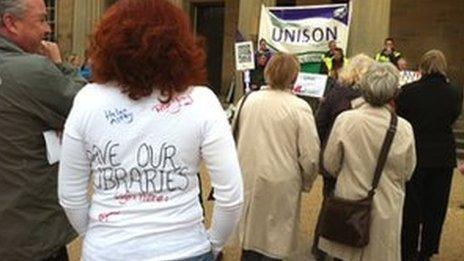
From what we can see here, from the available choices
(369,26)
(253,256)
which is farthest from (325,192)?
(369,26)

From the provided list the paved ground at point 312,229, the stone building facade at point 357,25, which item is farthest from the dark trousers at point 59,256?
the stone building facade at point 357,25

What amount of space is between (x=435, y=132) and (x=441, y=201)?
0.61 metres

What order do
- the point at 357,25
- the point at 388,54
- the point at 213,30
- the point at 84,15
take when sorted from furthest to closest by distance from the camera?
the point at 213,30, the point at 84,15, the point at 357,25, the point at 388,54

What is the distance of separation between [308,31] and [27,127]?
12.8m

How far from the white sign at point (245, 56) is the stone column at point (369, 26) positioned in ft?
8.92

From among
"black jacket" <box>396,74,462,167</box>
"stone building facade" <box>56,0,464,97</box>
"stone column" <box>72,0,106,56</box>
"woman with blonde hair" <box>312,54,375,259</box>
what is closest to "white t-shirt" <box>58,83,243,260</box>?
"woman with blonde hair" <box>312,54,375,259</box>

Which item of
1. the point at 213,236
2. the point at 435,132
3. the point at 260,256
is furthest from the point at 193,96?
the point at 435,132

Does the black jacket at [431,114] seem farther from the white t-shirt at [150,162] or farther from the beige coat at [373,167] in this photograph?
the white t-shirt at [150,162]

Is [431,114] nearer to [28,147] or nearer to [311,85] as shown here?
[28,147]

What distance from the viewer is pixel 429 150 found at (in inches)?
238

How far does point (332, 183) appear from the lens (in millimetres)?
5406

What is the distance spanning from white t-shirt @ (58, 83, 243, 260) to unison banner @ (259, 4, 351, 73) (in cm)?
1217

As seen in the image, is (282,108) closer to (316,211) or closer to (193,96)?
(193,96)

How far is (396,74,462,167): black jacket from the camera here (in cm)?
600
